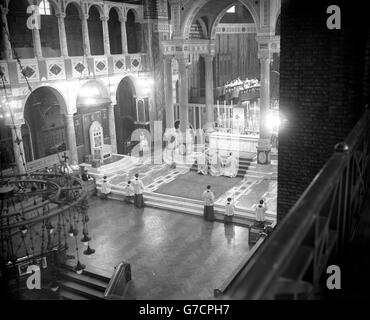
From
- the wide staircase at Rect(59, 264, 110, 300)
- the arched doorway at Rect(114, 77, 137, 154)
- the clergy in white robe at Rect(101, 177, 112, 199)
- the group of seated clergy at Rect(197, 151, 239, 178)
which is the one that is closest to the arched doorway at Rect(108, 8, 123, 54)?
the arched doorway at Rect(114, 77, 137, 154)

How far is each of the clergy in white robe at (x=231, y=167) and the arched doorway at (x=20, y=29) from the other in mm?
11009

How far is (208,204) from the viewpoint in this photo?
16234 mm

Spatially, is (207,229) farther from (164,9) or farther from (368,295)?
(164,9)

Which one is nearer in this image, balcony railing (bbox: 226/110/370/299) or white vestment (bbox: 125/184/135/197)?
balcony railing (bbox: 226/110/370/299)

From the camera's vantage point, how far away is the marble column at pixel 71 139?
2141 cm

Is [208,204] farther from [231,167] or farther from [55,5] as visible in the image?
[55,5]

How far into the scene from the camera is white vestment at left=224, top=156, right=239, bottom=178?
2095 centimetres

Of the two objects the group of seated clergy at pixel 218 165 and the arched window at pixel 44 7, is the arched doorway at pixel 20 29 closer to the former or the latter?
the arched window at pixel 44 7

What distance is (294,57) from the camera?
7.36 meters

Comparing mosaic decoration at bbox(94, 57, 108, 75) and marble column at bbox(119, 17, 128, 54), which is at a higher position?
marble column at bbox(119, 17, 128, 54)

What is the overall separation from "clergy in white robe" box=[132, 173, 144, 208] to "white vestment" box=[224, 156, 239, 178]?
5083 millimetres

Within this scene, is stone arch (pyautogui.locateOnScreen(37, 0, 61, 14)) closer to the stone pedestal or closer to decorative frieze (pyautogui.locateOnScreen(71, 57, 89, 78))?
decorative frieze (pyautogui.locateOnScreen(71, 57, 89, 78))

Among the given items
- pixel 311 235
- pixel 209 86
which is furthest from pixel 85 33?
pixel 311 235

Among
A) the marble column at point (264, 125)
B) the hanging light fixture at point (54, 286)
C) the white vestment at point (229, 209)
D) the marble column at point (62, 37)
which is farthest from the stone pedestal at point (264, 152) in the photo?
the hanging light fixture at point (54, 286)
